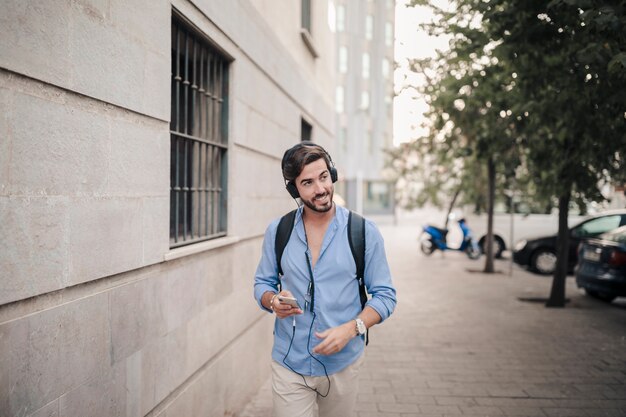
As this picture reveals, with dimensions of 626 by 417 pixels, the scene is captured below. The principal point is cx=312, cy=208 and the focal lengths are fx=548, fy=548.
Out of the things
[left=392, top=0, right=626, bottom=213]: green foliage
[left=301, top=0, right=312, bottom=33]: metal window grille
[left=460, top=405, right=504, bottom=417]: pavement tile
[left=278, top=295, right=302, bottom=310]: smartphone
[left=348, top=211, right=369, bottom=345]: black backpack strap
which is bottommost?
[left=460, top=405, right=504, bottom=417]: pavement tile

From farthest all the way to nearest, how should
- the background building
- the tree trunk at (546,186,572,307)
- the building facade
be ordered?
the background building → the tree trunk at (546,186,572,307) → the building facade

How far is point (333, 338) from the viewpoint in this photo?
233cm

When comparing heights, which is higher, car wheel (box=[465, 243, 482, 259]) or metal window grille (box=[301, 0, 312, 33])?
metal window grille (box=[301, 0, 312, 33])

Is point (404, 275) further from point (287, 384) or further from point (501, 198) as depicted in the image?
point (287, 384)

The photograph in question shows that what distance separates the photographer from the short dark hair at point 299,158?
2.58m

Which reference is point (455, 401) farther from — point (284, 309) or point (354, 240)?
point (284, 309)

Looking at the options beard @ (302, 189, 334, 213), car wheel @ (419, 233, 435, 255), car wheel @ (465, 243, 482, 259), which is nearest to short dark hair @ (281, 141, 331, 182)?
beard @ (302, 189, 334, 213)

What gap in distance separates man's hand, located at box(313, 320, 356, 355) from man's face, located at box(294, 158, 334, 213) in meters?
0.56

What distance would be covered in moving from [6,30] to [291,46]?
17.9 ft

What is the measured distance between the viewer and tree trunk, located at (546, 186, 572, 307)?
9258 mm

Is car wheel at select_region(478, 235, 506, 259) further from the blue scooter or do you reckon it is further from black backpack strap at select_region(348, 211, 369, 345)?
black backpack strap at select_region(348, 211, 369, 345)

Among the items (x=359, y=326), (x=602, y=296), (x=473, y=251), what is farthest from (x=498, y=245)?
A: (x=359, y=326)

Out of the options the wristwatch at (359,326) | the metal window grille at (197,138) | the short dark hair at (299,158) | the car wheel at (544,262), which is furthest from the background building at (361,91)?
the wristwatch at (359,326)

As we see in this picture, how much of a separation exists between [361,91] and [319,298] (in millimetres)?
43693
